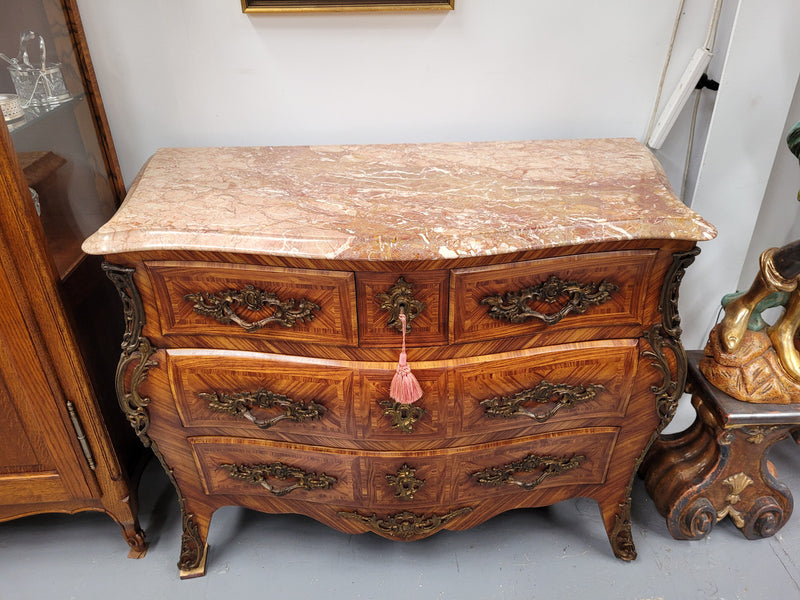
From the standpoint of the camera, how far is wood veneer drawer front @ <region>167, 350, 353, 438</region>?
50.3 inches

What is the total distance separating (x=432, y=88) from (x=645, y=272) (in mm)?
749

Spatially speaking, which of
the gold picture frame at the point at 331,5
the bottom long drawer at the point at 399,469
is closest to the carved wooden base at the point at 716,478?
the bottom long drawer at the point at 399,469

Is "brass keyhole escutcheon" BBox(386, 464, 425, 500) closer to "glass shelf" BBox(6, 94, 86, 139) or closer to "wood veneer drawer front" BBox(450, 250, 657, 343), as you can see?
"wood veneer drawer front" BBox(450, 250, 657, 343)

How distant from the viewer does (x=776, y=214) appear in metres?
1.88

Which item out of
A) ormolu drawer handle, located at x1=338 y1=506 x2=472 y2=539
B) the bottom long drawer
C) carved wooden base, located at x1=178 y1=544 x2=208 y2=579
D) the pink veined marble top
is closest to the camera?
the pink veined marble top

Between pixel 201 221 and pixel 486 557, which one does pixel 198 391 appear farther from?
pixel 486 557

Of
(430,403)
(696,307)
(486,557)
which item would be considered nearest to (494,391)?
(430,403)

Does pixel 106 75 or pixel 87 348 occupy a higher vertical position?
pixel 106 75

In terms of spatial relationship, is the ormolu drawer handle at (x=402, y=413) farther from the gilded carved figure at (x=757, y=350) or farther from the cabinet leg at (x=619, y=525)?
the gilded carved figure at (x=757, y=350)

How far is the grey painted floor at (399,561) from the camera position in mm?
1589

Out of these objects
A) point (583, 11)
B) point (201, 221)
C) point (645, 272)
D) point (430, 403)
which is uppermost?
point (583, 11)

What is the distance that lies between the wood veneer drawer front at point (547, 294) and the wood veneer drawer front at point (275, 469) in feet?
1.42

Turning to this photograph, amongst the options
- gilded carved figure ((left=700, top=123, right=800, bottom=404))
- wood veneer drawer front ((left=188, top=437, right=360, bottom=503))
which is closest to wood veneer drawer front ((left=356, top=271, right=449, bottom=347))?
wood veneer drawer front ((left=188, top=437, right=360, bottom=503))

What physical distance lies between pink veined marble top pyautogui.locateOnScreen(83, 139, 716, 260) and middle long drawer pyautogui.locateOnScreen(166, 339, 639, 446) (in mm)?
265
